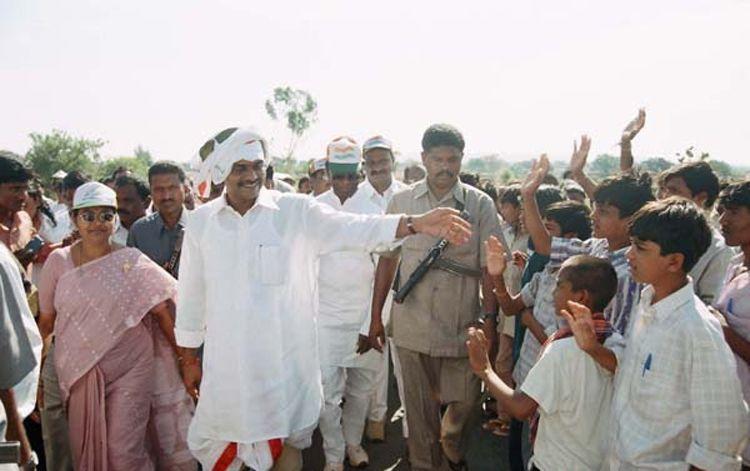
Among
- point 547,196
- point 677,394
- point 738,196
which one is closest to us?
point 677,394

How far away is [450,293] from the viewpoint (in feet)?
12.6

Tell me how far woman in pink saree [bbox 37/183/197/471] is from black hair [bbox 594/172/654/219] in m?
2.56

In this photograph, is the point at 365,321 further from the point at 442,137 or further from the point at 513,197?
the point at 513,197

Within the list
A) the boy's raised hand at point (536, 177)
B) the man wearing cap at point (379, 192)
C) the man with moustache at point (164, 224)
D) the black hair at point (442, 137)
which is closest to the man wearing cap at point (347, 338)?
the man wearing cap at point (379, 192)

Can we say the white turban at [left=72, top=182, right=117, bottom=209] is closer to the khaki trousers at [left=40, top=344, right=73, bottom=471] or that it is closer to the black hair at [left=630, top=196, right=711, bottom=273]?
the khaki trousers at [left=40, top=344, right=73, bottom=471]

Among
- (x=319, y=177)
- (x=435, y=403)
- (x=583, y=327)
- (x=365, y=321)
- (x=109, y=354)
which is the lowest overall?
(x=435, y=403)

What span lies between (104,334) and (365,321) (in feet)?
6.07

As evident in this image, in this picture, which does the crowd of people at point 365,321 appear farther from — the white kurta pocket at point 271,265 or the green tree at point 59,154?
the green tree at point 59,154

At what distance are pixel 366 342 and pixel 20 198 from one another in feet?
8.10

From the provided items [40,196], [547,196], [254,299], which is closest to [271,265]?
[254,299]

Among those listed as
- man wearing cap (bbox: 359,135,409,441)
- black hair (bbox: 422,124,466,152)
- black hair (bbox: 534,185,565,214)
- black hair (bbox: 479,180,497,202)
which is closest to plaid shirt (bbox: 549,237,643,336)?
black hair (bbox: 422,124,466,152)

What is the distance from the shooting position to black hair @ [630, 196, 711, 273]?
2.27 m

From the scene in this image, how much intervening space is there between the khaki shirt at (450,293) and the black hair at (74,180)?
4357mm

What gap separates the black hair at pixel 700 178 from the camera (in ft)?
11.0
